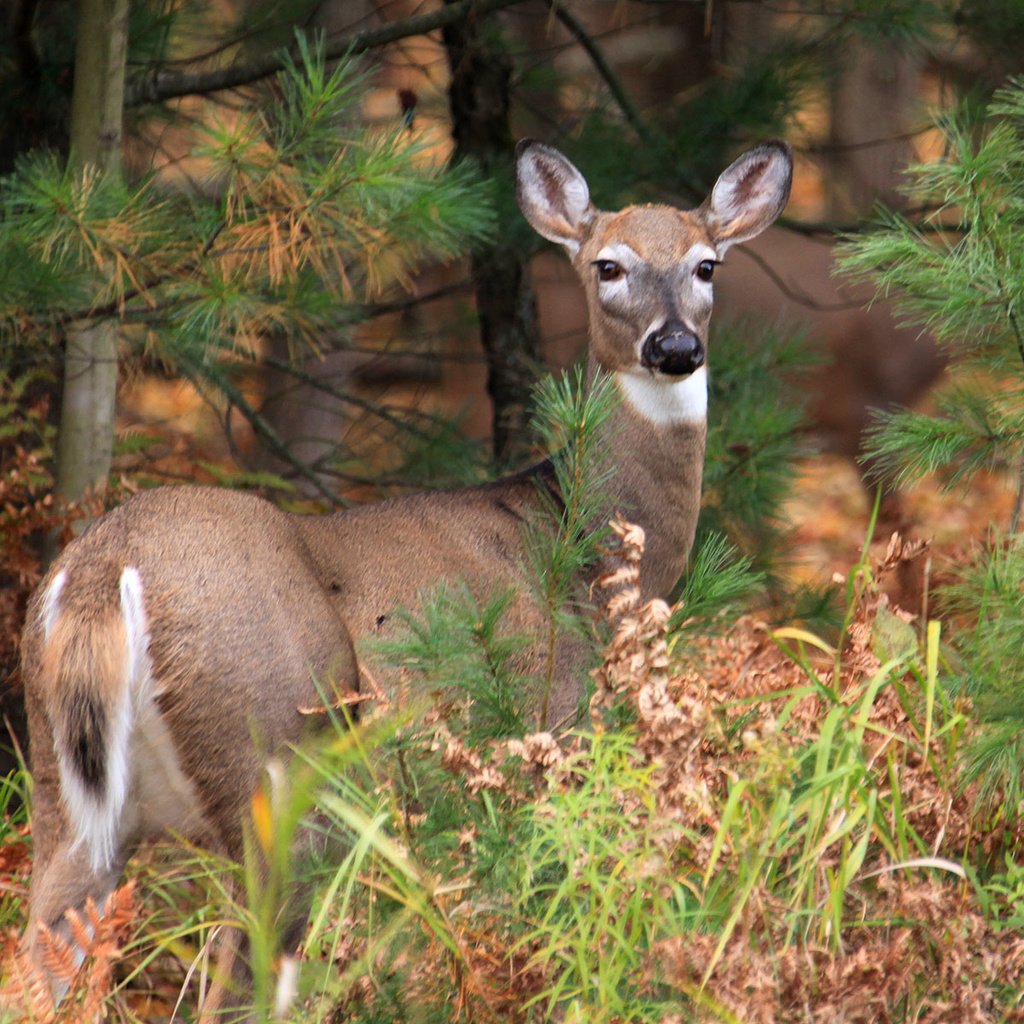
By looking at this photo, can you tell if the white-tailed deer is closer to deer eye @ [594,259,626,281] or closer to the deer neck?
the deer neck

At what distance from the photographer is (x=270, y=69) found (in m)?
5.30

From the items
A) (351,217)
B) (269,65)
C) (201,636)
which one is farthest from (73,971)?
(269,65)

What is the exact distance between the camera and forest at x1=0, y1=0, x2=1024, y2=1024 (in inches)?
117

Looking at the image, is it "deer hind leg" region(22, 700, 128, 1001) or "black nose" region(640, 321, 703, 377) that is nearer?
"deer hind leg" region(22, 700, 128, 1001)

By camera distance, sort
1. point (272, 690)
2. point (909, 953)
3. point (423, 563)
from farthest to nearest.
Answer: point (423, 563)
point (272, 690)
point (909, 953)

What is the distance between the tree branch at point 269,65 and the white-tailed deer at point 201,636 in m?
1.45

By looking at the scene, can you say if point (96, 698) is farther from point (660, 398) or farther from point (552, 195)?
point (552, 195)

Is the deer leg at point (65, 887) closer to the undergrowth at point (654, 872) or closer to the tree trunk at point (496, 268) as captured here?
the undergrowth at point (654, 872)

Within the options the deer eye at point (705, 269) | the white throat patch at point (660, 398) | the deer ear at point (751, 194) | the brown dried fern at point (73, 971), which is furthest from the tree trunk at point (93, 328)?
the brown dried fern at point (73, 971)

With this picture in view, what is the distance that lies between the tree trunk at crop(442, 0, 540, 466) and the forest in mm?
54

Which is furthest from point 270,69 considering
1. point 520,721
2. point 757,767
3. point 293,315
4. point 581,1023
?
point 581,1023

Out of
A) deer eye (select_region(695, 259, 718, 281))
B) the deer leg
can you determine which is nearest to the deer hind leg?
the deer leg

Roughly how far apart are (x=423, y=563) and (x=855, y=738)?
1.62 meters

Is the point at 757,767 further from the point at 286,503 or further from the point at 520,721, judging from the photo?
the point at 286,503
